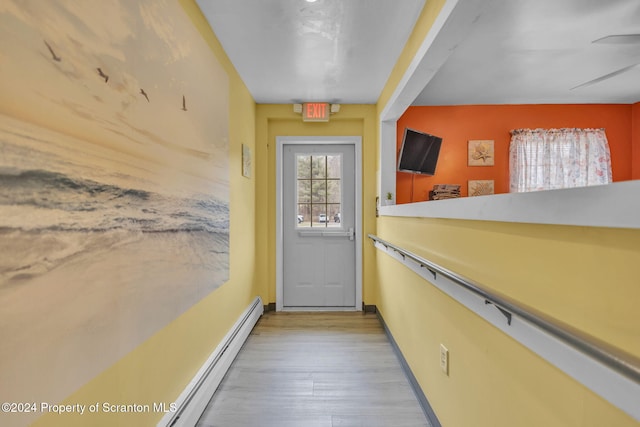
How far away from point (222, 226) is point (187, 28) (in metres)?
1.19

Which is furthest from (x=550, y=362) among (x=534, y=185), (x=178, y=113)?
(x=534, y=185)

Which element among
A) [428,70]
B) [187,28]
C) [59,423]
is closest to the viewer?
[59,423]

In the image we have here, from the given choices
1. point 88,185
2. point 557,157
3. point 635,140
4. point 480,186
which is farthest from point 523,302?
point 635,140

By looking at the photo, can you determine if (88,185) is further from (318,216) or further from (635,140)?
(635,140)

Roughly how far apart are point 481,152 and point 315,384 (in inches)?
120

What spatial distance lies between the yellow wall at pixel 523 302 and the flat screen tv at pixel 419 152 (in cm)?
137

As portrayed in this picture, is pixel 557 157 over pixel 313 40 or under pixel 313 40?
under

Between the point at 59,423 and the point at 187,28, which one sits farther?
the point at 187,28

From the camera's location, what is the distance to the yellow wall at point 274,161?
3.36m

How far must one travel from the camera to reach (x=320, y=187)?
354 cm

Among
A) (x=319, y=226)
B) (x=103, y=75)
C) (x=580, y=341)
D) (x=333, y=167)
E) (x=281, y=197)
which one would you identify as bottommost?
(x=580, y=341)

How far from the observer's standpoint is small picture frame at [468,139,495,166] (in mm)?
3441

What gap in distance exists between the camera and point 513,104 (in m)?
3.45

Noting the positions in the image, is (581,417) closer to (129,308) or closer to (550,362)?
(550,362)
